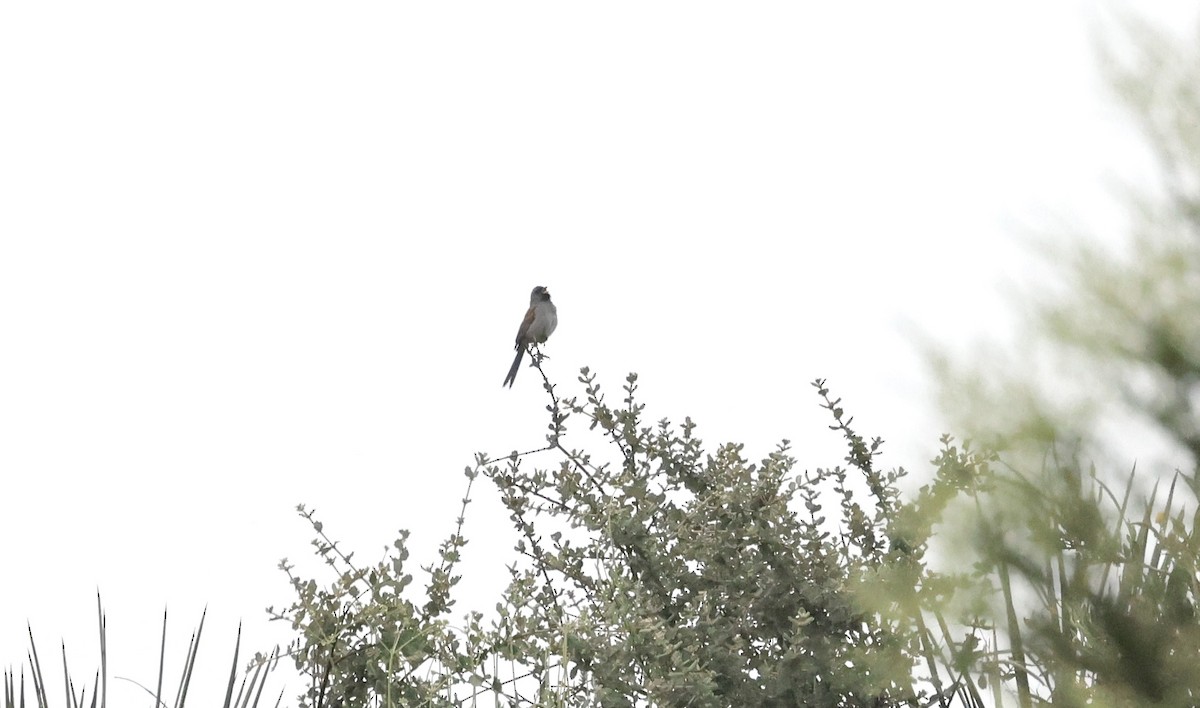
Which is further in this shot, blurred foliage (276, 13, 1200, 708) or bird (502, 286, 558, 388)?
bird (502, 286, 558, 388)

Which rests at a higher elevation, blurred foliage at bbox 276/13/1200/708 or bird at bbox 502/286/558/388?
bird at bbox 502/286/558/388

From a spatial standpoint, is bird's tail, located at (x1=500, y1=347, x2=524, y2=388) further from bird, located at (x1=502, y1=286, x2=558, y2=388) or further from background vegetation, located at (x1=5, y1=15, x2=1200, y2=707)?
background vegetation, located at (x1=5, y1=15, x2=1200, y2=707)

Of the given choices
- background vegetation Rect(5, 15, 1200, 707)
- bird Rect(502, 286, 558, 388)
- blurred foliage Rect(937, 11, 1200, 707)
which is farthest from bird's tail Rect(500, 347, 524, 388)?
blurred foliage Rect(937, 11, 1200, 707)

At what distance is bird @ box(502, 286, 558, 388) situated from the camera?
11.8m

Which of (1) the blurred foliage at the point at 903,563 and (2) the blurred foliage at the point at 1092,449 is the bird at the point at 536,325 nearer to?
(1) the blurred foliage at the point at 903,563

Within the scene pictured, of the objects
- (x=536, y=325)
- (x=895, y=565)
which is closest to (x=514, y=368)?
(x=536, y=325)

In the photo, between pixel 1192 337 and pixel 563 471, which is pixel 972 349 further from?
pixel 563 471

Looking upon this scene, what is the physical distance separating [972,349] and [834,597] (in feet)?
7.64

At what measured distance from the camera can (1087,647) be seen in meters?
2.62

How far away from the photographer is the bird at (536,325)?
1177 cm

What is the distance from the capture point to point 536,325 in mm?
12000

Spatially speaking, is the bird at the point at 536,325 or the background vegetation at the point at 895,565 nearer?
the background vegetation at the point at 895,565

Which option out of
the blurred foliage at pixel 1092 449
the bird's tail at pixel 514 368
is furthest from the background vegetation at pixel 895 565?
the bird's tail at pixel 514 368

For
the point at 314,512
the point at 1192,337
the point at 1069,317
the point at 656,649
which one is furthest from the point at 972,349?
the point at 314,512
